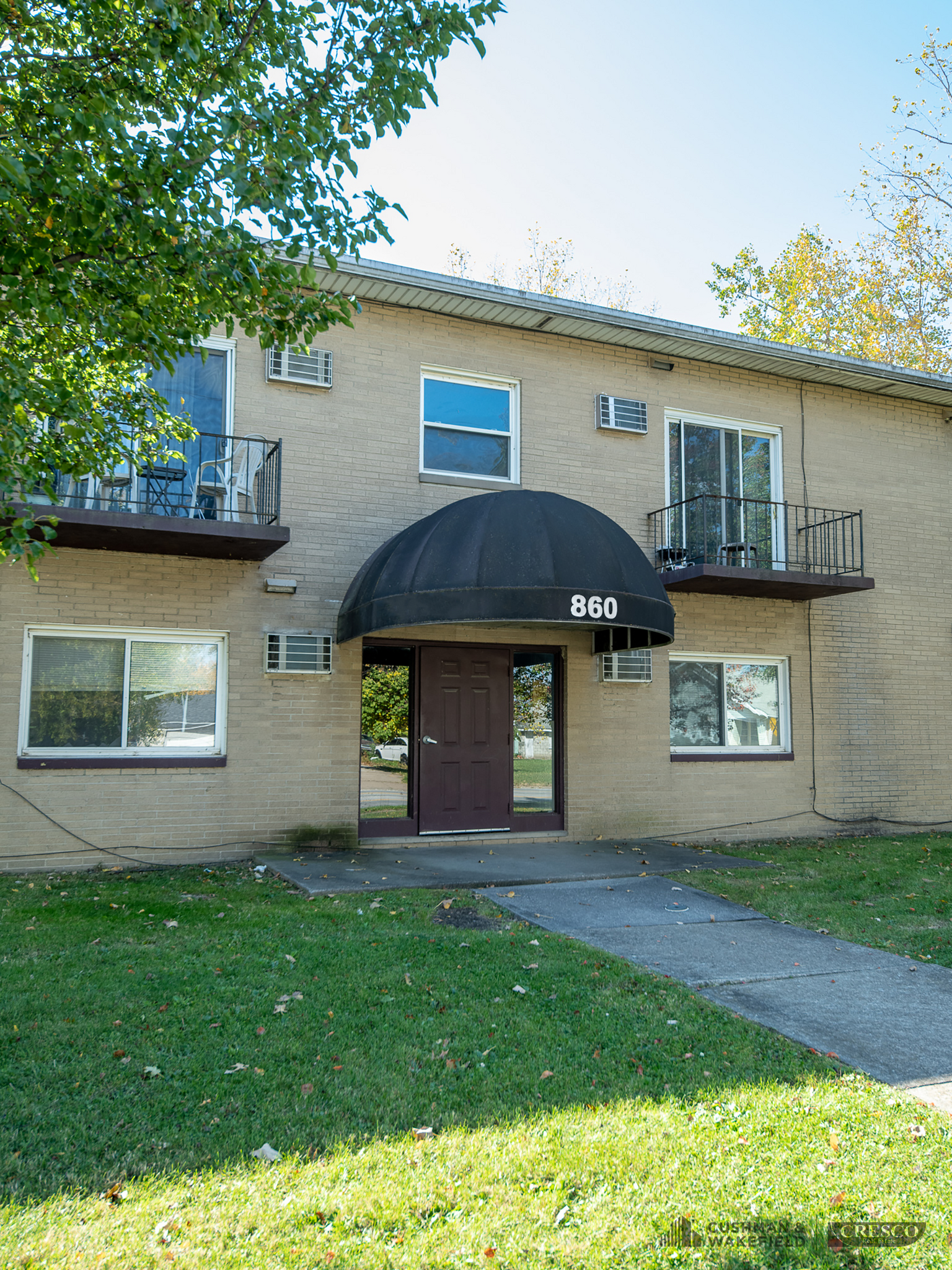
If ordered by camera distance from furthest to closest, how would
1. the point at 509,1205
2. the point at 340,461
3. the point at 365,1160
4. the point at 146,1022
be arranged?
the point at 340,461 → the point at 146,1022 → the point at 365,1160 → the point at 509,1205

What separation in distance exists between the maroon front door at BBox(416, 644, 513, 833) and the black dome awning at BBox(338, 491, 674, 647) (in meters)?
1.83

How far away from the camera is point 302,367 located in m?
10.4

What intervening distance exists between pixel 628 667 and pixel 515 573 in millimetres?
3791

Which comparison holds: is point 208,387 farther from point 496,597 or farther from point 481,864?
point 481,864

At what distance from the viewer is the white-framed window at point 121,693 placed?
923 centimetres

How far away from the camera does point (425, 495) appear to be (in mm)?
10977

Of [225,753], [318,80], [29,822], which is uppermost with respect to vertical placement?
[318,80]

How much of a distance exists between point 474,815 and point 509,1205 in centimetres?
791

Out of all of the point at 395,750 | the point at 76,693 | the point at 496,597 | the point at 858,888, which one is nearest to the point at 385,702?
the point at 395,750

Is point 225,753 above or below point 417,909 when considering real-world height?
above

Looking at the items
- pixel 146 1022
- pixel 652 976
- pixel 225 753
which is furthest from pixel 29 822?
pixel 652 976

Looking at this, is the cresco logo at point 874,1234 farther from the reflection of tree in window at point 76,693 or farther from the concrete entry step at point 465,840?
the reflection of tree in window at point 76,693

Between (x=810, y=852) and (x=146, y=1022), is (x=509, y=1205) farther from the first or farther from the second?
(x=810, y=852)

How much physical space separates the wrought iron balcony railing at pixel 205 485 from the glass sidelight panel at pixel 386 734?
2167 millimetres
